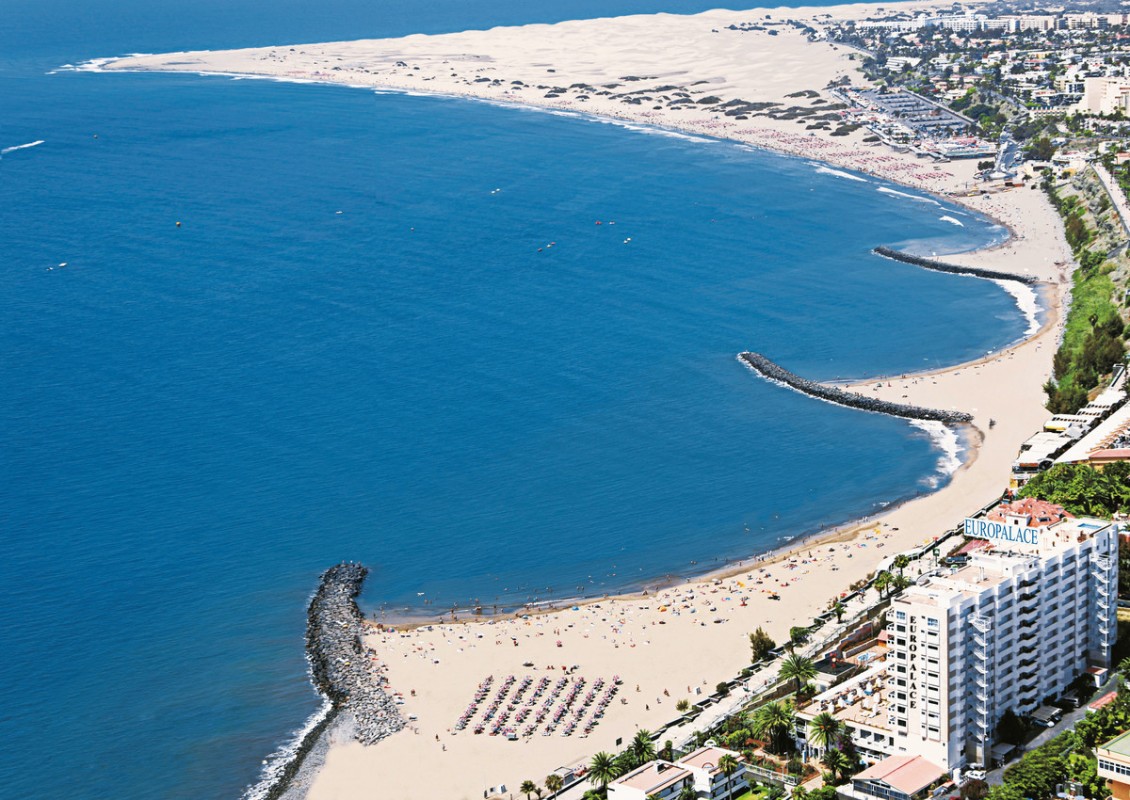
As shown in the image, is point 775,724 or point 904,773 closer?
point 904,773

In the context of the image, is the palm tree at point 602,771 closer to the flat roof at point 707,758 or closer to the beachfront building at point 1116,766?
the flat roof at point 707,758

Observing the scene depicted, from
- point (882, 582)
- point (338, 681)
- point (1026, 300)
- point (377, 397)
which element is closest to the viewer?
point (338, 681)

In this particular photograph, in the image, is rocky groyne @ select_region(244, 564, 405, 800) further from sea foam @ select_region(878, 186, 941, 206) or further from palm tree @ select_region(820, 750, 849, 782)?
sea foam @ select_region(878, 186, 941, 206)

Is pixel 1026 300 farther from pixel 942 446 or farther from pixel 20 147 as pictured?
pixel 20 147

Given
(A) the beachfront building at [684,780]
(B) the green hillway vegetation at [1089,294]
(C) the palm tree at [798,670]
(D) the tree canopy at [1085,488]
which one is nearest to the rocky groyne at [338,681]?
(A) the beachfront building at [684,780]

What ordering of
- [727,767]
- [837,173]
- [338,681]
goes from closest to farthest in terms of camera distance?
[727,767]
[338,681]
[837,173]

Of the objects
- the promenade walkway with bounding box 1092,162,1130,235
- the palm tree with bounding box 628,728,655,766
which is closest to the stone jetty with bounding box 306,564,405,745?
the palm tree with bounding box 628,728,655,766

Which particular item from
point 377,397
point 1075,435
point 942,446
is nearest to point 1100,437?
point 1075,435
